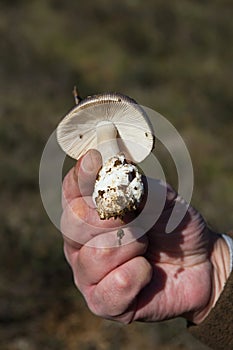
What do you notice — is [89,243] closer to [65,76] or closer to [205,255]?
[205,255]

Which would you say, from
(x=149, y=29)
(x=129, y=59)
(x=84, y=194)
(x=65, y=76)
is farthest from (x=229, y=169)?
(x=149, y=29)

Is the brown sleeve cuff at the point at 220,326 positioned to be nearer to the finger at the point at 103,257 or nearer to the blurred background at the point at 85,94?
the finger at the point at 103,257

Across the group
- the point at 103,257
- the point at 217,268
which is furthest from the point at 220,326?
the point at 103,257

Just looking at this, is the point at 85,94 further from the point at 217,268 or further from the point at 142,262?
the point at 142,262

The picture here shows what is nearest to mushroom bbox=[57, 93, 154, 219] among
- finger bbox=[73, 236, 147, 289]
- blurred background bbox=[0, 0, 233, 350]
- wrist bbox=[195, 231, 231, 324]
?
finger bbox=[73, 236, 147, 289]

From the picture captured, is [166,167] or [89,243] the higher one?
[89,243]

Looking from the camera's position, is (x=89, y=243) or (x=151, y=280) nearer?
(x=89, y=243)
